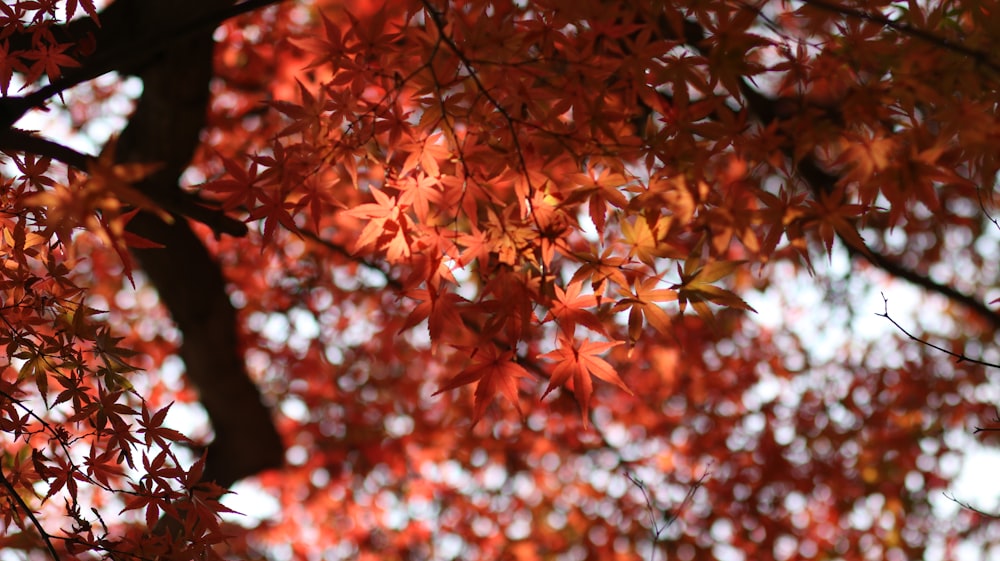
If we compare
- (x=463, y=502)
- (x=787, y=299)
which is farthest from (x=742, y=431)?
(x=463, y=502)

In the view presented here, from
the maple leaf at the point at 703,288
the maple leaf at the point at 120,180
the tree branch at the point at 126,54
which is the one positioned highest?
the tree branch at the point at 126,54

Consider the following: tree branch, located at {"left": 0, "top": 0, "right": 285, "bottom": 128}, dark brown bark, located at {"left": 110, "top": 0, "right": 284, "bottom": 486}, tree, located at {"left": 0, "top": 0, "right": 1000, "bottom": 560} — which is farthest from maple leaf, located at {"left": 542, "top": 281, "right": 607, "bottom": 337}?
dark brown bark, located at {"left": 110, "top": 0, "right": 284, "bottom": 486}

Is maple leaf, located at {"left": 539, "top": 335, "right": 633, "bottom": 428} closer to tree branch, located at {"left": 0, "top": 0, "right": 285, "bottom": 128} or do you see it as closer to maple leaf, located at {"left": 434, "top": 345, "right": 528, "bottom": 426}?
maple leaf, located at {"left": 434, "top": 345, "right": 528, "bottom": 426}

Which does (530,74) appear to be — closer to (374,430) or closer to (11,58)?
(11,58)

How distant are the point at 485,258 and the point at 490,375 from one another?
0.22 metres

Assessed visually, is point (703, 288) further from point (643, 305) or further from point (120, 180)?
point (120, 180)

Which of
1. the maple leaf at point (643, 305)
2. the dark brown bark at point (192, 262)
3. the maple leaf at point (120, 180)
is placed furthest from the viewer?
the dark brown bark at point (192, 262)

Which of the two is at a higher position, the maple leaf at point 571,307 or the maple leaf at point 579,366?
the maple leaf at point 571,307

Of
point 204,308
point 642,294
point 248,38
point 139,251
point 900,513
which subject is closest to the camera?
point 642,294

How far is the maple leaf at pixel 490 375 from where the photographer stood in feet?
4.33

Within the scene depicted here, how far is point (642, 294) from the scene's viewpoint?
130 cm

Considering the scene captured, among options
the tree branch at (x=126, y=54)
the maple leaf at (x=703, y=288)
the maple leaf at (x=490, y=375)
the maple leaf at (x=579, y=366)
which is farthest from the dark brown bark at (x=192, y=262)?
the maple leaf at (x=703, y=288)

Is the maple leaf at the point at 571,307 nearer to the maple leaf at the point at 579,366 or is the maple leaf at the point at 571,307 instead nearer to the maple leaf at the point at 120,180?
the maple leaf at the point at 579,366

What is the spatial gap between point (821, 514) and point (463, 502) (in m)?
2.70
